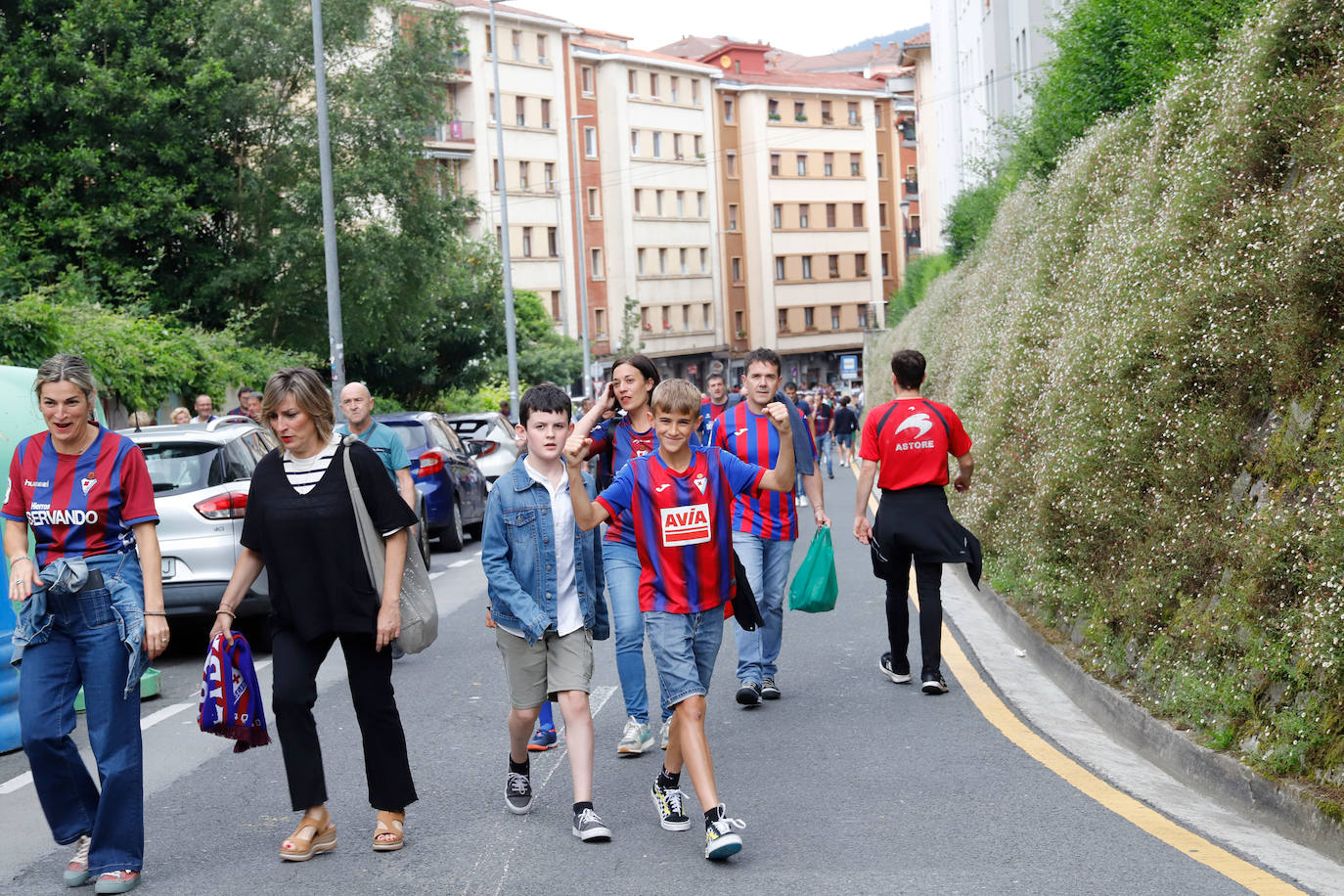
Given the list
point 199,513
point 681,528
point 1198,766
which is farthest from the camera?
point 199,513

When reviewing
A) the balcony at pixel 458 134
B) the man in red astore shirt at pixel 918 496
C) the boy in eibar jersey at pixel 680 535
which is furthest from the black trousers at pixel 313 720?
the balcony at pixel 458 134

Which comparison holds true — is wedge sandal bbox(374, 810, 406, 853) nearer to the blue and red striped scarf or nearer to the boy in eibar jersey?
the blue and red striped scarf

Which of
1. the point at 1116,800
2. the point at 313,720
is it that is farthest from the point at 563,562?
the point at 1116,800

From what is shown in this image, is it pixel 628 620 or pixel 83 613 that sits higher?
pixel 83 613

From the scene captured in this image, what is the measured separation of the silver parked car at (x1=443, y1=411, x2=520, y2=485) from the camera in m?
22.7

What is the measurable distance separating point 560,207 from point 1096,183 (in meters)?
62.2

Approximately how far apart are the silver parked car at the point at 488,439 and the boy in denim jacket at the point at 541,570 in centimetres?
1626

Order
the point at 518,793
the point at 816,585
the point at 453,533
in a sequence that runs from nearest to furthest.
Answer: the point at 518,793
the point at 816,585
the point at 453,533

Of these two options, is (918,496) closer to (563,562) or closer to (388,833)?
(563,562)

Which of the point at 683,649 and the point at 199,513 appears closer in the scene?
the point at 683,649

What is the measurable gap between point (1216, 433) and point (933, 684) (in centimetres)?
201

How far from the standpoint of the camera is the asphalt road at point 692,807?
524 centimetres

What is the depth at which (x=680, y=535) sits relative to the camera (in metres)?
5.78

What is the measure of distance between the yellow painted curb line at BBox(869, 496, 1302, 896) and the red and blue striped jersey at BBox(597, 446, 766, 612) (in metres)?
1.74
